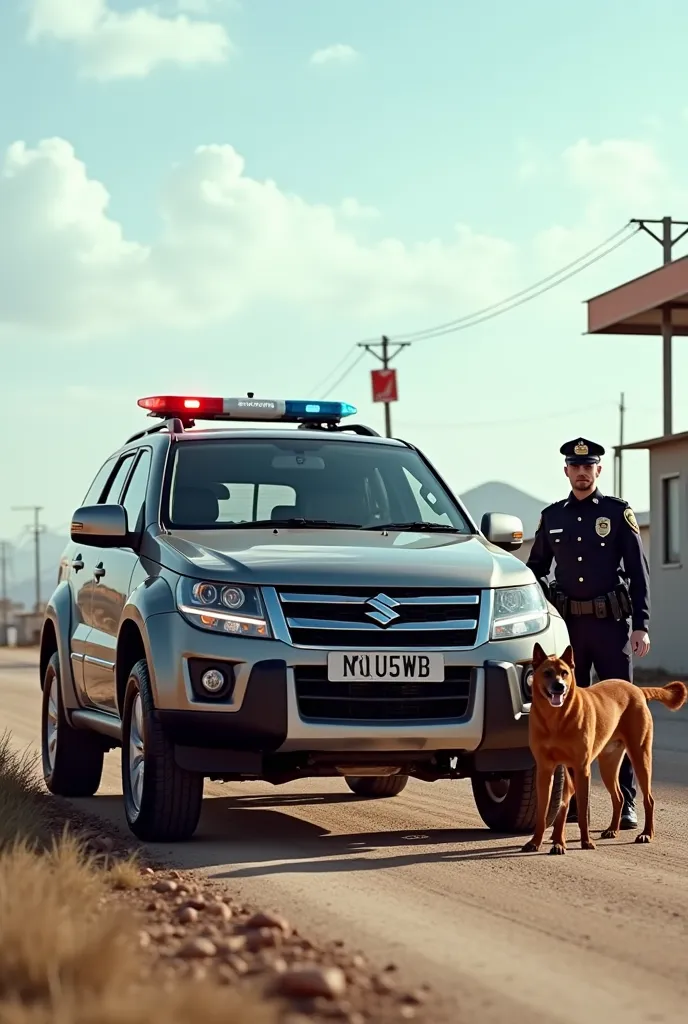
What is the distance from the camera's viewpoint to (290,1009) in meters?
4.83

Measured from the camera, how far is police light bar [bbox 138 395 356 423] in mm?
10695

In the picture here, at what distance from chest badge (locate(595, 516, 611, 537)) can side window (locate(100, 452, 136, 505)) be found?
2.76m

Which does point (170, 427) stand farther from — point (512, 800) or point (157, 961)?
point (157, 961)

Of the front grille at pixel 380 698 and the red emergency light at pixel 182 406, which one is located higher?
the red emergency light at pixel 182 406

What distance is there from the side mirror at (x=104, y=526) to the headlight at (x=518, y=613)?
202cm

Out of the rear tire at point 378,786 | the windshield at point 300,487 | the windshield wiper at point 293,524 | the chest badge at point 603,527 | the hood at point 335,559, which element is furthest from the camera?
the rear tire at point 378,786

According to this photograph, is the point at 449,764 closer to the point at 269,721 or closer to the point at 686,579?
the point at 269,721

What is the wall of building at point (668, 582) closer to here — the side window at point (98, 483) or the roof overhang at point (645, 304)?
the roof overhang at point (645, 304)

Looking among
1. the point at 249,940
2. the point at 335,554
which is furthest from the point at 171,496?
the point at 249,940

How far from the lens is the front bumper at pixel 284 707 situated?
821 cm

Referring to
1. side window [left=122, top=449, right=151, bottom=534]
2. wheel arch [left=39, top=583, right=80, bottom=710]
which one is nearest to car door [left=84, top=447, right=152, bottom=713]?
side window [left=122, top=449, right=151, bottom=534]

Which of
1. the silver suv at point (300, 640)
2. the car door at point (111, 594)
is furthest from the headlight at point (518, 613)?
the car door at point (111, 594)

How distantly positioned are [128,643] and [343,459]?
1.68m

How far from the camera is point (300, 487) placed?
9.84 meters
